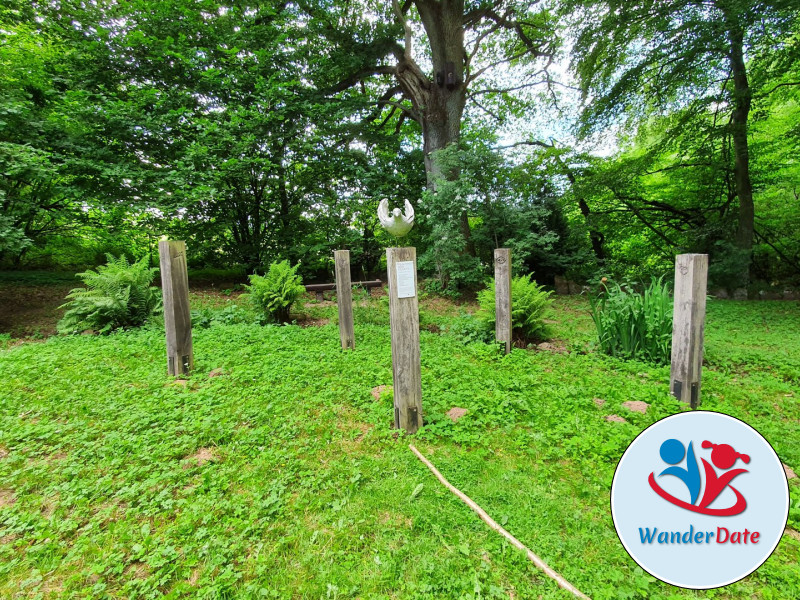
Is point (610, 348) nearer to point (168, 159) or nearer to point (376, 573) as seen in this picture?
point (376, 573)

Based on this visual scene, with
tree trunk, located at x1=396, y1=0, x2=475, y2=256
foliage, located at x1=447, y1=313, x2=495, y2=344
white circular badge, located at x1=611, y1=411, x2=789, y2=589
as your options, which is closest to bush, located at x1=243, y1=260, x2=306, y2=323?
foliage, located at x1=447, y1=313, x2=495, y2=344

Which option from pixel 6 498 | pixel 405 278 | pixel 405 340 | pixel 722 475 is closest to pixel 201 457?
pixel 6 498

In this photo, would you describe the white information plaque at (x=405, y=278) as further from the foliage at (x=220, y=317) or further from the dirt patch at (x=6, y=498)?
the foliage at (x=220, y=317)

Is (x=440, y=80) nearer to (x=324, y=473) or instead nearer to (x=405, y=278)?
(x=405, y=278)

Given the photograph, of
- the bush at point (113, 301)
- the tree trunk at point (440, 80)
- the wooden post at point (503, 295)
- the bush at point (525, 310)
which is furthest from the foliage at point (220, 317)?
the tree trunk at point (440, 80)

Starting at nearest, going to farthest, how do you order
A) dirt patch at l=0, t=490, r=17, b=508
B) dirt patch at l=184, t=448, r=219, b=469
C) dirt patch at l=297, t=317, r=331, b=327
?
dirt patch at l=0, t=490, r=17, b=508, dirt patch at l=184, t=448, r=219, b=469, dirt patch at l=297, t=317, r=331, b=327

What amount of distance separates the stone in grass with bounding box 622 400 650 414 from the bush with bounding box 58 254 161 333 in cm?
628

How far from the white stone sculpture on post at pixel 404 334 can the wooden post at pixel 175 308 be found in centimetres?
241

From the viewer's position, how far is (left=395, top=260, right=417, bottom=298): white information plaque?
96.7 inches

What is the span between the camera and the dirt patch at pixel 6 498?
1.84 meters

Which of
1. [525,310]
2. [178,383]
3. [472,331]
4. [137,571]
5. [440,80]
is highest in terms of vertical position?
[440,80]

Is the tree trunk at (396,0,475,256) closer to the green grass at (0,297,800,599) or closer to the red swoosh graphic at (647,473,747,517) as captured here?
the green grass at (0,297,800,599)

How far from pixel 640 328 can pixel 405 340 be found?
120 inches

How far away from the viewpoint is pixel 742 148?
752 centimetres
